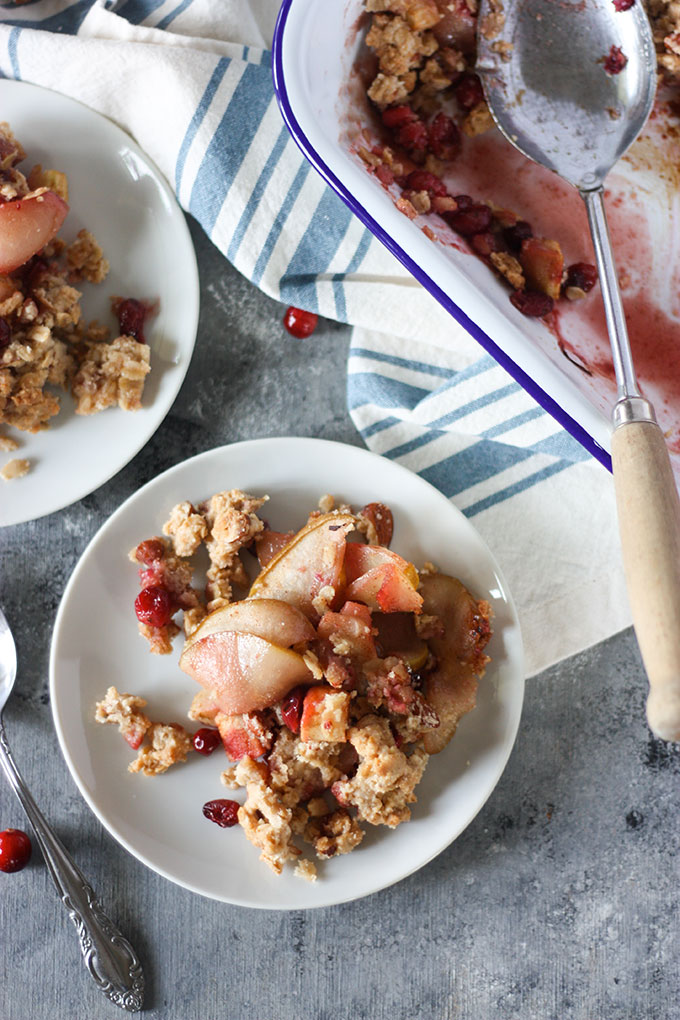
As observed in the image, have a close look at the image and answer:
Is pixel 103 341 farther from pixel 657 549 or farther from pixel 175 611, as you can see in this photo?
pixel 657 549

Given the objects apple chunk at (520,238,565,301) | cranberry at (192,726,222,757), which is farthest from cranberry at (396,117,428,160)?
cranberry at (192,726,222,757)

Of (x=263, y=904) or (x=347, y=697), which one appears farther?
(x=263, y=904)

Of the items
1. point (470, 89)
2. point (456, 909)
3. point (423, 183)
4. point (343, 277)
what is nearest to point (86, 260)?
point (343, 277)

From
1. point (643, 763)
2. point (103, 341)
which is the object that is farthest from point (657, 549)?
point (103, 341)

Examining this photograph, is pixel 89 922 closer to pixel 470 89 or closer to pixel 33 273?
pixel 33 273

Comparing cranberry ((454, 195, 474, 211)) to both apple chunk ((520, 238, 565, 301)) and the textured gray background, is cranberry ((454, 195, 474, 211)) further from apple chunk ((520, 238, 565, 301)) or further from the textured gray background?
the textured gray background

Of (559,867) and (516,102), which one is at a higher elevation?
(516,102)

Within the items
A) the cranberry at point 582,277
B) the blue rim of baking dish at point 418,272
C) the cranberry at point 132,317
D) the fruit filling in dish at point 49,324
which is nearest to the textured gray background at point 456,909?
the fruit filling in dish at point 49,324
